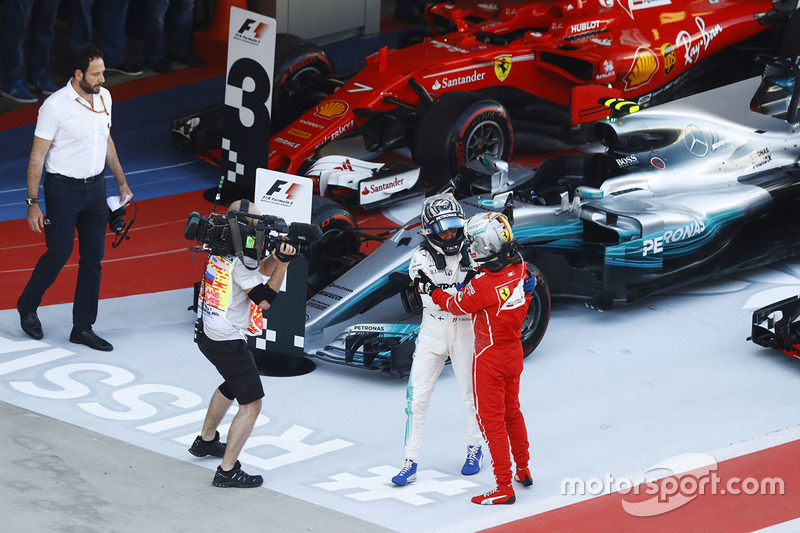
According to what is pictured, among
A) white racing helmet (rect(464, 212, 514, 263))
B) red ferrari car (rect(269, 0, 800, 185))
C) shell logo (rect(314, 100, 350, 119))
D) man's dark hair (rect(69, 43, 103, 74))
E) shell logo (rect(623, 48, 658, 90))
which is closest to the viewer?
white racing helmet (rect(464, 212, 514, 263))

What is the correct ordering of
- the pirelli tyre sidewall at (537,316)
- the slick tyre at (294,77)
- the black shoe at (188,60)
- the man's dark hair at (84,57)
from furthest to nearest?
the black shoe at (188,60)
the slick tyre at (294,77)
the pirelli tyre sidewall at (537,316)
the man's dark hair at (84,57)

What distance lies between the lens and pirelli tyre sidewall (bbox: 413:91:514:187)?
9469 mm

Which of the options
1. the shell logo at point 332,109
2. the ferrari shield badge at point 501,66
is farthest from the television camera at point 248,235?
the ferrari shield badge at point 501,66

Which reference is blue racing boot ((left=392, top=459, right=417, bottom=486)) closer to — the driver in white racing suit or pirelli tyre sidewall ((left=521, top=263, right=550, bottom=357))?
the driver in white racing suit

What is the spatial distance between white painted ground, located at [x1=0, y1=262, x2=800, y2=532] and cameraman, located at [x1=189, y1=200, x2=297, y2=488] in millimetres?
298

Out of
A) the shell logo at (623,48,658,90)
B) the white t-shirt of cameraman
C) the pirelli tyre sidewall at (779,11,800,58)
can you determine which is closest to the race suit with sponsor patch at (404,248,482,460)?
the white t-shirt of cameraman

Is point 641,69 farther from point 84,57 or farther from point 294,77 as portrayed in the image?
point 84,57

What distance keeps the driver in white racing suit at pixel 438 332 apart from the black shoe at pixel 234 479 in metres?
→ 0.71

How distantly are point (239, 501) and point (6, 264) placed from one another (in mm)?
3978

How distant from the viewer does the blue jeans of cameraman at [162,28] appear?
1305 centimetres

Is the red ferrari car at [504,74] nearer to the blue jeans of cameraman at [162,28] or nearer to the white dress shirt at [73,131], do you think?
the blue jeans of cameraman at [162,28]

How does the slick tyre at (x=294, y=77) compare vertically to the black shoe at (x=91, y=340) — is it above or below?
above

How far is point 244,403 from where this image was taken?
544cm

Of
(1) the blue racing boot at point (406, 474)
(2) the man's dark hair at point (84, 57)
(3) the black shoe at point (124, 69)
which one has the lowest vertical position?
(3) the black shoe at point (124, 69)
